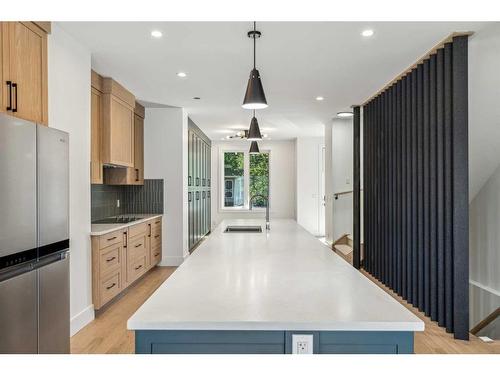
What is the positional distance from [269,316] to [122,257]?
3.34 metres

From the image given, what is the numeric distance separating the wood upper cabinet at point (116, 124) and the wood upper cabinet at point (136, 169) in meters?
0.22

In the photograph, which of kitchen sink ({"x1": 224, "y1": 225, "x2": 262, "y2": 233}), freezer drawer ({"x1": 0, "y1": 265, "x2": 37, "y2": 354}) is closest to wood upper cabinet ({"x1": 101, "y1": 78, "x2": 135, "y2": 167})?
kitchen sink ({"x1": 224, "y1": 225, "x2": 262, "y2": 233})

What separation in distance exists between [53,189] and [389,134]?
3.58 m

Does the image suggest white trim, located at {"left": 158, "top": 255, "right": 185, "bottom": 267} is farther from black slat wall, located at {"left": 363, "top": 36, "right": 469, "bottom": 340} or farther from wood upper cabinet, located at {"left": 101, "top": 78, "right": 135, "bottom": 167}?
black slat wall, located at {"left": 363, "top": 36, "right": 469, "bottom": 340}

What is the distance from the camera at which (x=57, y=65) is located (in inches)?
112

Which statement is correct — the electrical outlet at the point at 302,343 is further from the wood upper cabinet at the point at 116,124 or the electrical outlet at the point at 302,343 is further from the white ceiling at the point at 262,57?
the wood upper cabinet at the point at 116,124

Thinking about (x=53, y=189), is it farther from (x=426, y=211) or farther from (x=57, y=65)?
(x=426, y=211)

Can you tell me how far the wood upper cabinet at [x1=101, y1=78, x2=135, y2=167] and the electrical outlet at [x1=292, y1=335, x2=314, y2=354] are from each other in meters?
3.47

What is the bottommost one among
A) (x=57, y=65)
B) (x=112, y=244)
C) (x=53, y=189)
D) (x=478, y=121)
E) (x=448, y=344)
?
(x=448, y=344)

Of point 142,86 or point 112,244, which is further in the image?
point 142,86

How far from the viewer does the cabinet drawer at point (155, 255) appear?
5334 mm

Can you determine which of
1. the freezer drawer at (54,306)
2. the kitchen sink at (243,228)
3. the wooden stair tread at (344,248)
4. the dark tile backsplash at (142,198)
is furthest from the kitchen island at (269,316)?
the wooden stair tread at (344,248)

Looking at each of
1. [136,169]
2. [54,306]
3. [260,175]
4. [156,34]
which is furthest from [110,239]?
[260,175]

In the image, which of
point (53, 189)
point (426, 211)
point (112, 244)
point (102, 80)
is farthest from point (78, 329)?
point (426, 211)
